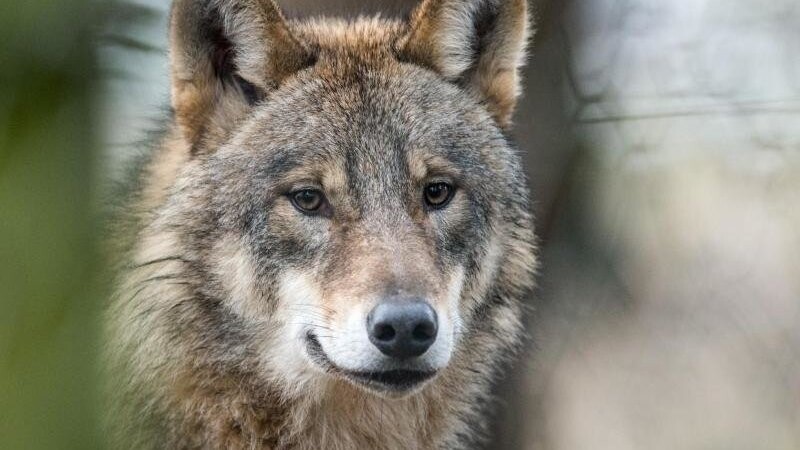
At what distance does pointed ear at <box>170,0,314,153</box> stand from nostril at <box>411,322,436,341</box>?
1.07 m

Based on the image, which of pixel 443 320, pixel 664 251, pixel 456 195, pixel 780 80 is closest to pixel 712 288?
pixel 664 251

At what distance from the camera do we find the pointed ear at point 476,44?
11.7 ft

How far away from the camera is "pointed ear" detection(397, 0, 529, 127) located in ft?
11.7

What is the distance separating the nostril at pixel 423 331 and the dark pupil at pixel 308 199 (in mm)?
622

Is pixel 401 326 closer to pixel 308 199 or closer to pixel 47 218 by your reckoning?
pixel 308 199

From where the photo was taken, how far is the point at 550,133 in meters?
4.51

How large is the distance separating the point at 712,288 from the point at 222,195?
8.89ft

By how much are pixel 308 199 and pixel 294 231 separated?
0.39 ft

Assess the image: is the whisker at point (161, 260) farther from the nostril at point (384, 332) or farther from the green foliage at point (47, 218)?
the green foliage at point (47, 218)

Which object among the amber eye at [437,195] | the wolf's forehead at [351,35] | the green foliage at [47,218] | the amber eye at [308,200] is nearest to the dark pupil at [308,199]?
the amber eye at [308,200]

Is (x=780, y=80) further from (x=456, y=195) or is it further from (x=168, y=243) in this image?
(x=168, y=243)

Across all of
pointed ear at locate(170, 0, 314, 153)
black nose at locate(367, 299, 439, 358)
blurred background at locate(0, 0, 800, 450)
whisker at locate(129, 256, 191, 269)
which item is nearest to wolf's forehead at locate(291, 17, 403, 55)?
pointed ear at locate(170, 0, 314, 153)

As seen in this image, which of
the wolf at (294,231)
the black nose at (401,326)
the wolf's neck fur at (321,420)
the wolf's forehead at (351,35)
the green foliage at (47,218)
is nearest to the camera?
the green foliage at (47,218)

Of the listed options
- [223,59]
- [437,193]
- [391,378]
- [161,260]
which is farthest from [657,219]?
[161,260]
